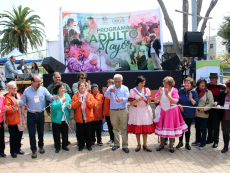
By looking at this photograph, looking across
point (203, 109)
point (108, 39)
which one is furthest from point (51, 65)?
point (203, 109)

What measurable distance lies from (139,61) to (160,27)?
1.72 meters

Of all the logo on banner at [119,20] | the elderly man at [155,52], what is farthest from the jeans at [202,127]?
the logo on banner at [119,20]

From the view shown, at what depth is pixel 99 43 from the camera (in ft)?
30.2

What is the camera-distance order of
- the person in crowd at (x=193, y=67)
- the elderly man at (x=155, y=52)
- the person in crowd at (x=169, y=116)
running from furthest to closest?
the person in crowd at (x=193, y=67) → the elderly man at (x=155, y=52) → the person in crowd at (x=169, y=116)

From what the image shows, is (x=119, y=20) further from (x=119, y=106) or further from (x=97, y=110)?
(x=119, y=106)

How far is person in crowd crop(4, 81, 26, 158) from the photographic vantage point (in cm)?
434

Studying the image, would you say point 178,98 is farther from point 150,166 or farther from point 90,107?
point 90,107

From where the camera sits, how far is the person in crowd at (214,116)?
4.65 meters

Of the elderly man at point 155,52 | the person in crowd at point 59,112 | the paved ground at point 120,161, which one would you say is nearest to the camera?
the paved ground at point 120,161

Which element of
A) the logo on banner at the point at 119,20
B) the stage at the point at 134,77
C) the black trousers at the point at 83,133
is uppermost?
the logo on banner at the point at 119,20

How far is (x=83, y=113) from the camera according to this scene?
4.63 meters

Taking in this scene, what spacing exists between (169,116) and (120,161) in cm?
137

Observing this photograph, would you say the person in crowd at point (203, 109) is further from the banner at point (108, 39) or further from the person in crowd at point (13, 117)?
the banner at point (108, 39)

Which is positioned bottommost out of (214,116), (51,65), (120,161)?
(120,161)
